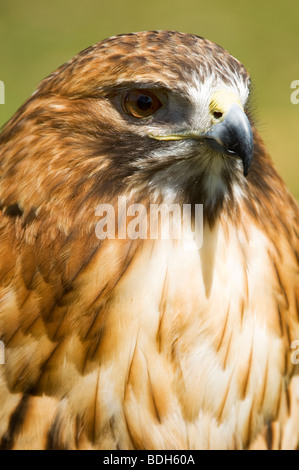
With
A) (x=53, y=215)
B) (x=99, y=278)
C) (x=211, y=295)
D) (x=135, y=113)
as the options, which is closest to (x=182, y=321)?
(x=211, y=295)

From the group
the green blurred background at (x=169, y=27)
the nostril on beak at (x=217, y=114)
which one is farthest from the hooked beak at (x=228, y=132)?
the green blurred background at (x=169, y=27)

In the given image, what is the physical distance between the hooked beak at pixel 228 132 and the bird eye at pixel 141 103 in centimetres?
7

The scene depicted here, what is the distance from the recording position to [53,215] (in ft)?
6.25

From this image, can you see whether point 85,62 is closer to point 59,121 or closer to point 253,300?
point 59,121

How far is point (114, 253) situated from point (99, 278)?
7 cm

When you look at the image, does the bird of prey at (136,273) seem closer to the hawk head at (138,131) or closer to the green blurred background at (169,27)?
the hawk head at (138,131)

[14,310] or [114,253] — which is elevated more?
[114,253]

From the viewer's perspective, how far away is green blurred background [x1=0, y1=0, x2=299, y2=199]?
5277 mm

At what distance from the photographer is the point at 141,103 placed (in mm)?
1932

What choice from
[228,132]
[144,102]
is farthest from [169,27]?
[228,132]

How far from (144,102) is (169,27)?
13.8 feet

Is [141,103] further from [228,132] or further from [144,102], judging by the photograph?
[228,132]

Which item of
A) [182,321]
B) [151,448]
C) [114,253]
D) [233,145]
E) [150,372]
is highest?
[233,145]

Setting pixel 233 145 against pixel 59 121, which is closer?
pixel 233 145
